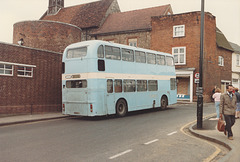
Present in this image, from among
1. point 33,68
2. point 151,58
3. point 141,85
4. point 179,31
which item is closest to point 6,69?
point 33,68

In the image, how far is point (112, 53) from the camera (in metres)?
14.6

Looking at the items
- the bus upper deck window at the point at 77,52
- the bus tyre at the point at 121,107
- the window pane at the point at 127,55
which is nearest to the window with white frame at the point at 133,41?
the window pane at the point at 127,55

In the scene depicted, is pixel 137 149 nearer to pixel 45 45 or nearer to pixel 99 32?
pixel 45 45

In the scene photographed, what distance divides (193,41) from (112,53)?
16.5 m

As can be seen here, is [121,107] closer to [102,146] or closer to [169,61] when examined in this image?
[169,61]

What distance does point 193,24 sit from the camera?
93.0ft

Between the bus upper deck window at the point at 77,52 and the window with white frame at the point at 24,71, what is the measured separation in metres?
3.46

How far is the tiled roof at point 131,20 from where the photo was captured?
108 feet

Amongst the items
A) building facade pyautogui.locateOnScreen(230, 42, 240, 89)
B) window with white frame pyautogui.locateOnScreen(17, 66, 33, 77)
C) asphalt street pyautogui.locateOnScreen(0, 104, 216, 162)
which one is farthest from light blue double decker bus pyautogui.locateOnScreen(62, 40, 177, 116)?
building facade pyautogui.locateOnScreen(230, 42, 240, 89)

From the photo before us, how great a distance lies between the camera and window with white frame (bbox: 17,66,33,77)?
1584 cm

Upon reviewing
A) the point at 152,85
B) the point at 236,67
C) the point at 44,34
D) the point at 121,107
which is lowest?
the point at 121,107

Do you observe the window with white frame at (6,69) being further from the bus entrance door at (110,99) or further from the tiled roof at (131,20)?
the tiled roof at (131,20)

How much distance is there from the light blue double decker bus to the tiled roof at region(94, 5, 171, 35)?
625 inches

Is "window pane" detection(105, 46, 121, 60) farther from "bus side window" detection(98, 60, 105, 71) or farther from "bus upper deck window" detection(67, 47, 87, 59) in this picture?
"bus upper deck window" detection(67, 47, 87, 59)
